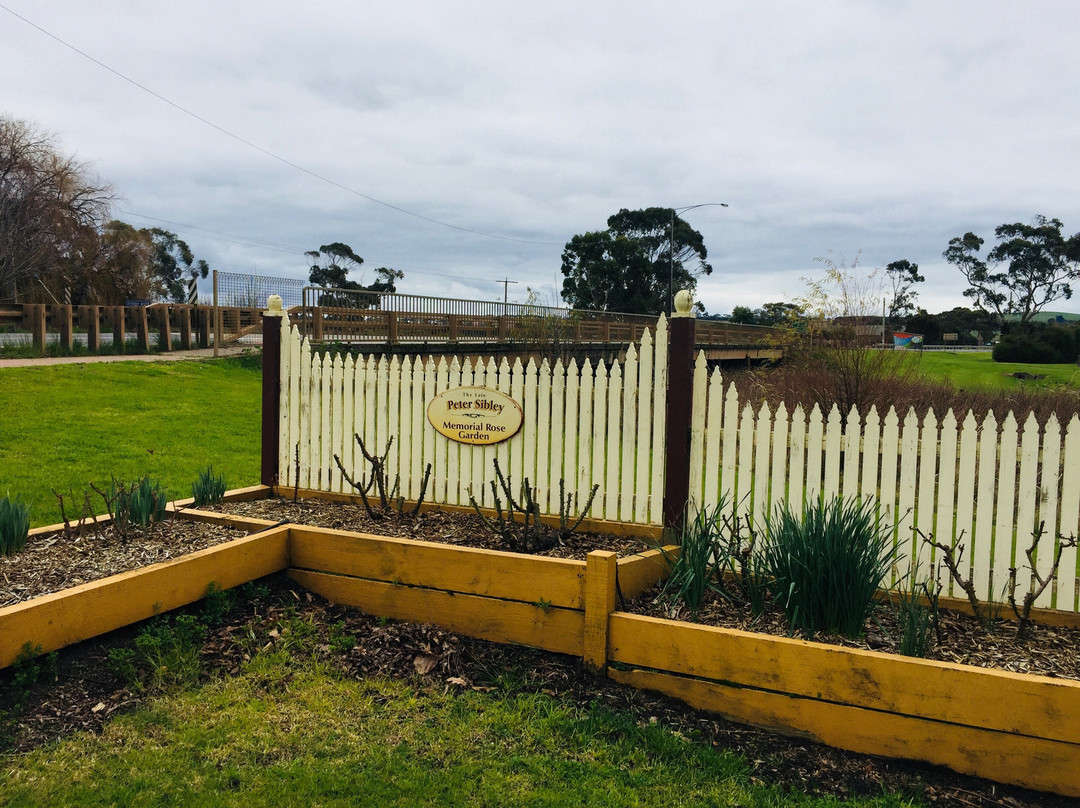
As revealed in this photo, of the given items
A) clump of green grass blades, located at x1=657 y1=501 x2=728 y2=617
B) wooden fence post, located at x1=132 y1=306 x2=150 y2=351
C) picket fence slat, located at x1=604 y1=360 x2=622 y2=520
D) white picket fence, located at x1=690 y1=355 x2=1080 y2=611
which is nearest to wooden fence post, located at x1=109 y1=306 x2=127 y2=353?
wooden fence post, located at x1=132 y1=306 x2=150 y2=351

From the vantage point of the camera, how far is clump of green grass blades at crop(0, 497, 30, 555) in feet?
15.5

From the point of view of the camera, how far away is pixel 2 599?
4.02 m

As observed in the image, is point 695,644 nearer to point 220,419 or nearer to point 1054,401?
point 220,419

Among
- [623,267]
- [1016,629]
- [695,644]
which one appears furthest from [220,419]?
[623,267]

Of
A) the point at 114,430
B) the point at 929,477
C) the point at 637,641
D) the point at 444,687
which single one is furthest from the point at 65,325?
the point at 929,477

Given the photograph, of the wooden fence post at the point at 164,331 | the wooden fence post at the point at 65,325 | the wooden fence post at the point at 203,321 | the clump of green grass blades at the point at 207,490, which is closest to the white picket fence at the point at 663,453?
the clump of green grass blades at the point at 207,490

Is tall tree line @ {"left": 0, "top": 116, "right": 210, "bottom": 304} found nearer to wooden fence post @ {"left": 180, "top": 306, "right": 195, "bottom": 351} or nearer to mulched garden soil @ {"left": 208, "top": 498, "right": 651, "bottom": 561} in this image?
wooden fence post @ {"left": 180, "top": 306, "right": 195, "bottom": 351}

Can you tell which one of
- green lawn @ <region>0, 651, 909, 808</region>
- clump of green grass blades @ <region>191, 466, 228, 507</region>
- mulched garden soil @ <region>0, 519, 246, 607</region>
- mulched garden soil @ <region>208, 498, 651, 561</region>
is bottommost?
green lawn @ <region>0, 651, 909, 808</region>

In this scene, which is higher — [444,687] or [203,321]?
[203,321]

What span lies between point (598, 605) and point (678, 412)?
5.59ft

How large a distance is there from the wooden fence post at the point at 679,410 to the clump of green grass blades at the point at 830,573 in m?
1.25

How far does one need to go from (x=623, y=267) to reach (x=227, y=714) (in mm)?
56578

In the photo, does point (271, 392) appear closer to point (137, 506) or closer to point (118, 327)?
point (137, 506)

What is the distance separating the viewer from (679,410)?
5441mm
